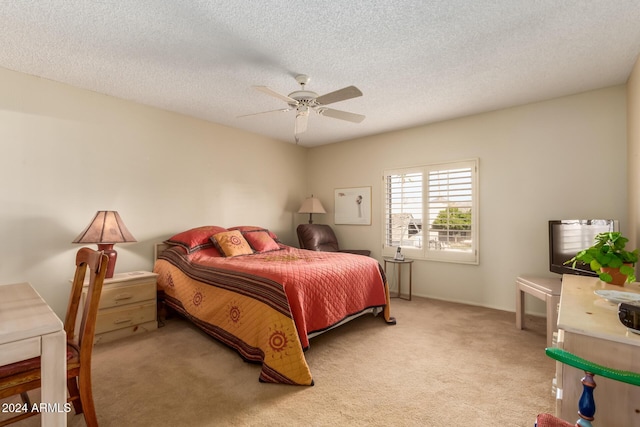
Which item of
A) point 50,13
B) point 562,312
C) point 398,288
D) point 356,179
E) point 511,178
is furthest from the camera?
point 356,179

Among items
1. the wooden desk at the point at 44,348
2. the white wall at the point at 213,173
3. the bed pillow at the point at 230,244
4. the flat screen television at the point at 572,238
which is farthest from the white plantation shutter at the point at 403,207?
the wooden desk at the point at 44,348

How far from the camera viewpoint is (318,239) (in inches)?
192

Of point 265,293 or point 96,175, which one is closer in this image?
point 265,293

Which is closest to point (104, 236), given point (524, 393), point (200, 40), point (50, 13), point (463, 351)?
point (50, 13)

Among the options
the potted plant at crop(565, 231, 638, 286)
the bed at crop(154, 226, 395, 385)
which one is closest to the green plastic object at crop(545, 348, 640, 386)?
the potted plant at crop(565, 231, 638, 286)

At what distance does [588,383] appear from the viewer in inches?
39.3

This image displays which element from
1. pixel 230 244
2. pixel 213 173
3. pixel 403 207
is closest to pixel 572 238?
pixel 403 207

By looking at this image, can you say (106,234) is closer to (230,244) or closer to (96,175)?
(96,175)

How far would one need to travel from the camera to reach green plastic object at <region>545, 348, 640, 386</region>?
35.0 inches

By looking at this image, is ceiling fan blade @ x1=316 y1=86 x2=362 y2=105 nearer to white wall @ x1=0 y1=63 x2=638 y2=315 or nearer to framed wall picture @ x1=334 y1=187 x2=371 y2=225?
white wall @ x1=0 y1=63 x2=638 y2=315

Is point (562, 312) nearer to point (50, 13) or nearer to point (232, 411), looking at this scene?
point (232, 411)

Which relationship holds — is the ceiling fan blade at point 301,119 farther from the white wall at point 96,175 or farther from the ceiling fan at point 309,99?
the white wall at point 96,175

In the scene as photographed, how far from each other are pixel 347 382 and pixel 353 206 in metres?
3.39

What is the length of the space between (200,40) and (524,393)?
11.3 feet
